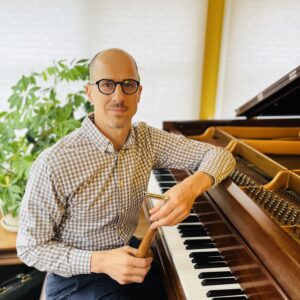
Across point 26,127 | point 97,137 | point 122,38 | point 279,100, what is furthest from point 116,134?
point 122,38

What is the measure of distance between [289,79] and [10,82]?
2224 mm

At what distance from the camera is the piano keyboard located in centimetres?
103

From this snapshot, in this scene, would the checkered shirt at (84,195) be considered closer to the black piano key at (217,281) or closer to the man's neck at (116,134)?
the man's neck at (116,134)

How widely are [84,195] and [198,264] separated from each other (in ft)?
1.64

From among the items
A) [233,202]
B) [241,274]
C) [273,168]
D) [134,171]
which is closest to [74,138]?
[134,171]

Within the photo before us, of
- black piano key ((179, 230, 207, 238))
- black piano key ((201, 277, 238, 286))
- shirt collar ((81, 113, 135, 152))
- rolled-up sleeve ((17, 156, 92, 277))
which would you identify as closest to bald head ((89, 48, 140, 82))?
Result: shirt collar ((81, 113, 135, 152))

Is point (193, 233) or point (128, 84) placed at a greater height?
point (128, 84)

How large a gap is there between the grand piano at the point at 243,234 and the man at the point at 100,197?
0.42ft

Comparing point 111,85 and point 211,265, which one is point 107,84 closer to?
point 111,85

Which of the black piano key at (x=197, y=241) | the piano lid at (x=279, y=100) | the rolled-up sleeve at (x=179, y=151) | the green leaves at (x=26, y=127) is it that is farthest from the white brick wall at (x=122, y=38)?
the black piano key at (x=197, y=241)

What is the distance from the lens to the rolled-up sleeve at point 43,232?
3.70ft

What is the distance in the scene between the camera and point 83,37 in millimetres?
2797

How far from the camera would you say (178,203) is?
1.12 meters

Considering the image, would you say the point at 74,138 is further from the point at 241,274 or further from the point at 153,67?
the point at 153,67
